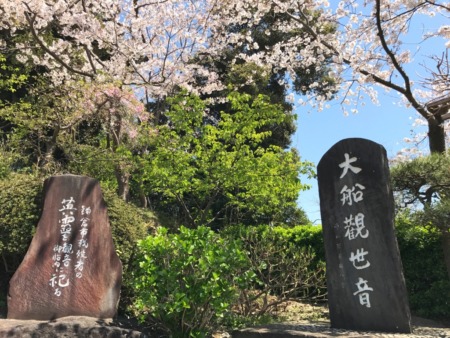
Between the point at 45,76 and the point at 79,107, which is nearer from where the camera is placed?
the point at 79,107

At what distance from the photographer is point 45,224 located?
186 inches

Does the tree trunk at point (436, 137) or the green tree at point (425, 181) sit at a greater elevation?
the tree trunk at point (436, 137)

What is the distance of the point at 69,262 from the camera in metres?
4.65

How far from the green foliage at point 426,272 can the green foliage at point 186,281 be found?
141 inches

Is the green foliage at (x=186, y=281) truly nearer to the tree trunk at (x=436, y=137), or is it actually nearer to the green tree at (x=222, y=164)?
the green tree at (x=222, y=164)

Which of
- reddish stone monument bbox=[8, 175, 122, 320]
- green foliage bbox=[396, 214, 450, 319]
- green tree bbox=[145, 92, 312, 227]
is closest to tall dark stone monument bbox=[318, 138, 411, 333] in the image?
green foliage bbox=[396, 214, 450, 319]

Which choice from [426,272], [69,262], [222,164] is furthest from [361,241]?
[222,164]

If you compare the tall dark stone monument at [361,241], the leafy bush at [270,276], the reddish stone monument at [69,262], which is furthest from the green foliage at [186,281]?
the leafy bush at [270,276]

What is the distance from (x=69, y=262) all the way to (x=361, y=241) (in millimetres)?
3432

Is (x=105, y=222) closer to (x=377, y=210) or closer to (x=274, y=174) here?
(x=377, y=210)

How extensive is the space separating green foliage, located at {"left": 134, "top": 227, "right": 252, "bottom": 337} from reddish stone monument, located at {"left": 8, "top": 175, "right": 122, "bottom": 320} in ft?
1.88

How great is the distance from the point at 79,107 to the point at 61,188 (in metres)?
4.77

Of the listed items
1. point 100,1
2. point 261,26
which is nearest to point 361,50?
point 100,1

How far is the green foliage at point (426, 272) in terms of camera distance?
646 centimetres
